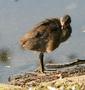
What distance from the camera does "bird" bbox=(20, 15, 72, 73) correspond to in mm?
8555

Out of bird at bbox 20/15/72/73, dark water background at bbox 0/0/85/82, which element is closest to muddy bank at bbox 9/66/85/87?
bird at bbox 20/15/72/73

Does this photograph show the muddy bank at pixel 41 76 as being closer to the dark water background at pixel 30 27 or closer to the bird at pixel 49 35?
the bird at pixel 49 35

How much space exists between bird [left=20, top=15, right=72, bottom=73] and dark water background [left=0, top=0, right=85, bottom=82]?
613 millimetres

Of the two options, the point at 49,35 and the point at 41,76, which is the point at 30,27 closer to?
the point at 49,35

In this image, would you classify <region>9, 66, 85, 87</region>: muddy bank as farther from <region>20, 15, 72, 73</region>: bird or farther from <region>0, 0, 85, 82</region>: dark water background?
<region>0, 0, 85, 82</region>: dark water background

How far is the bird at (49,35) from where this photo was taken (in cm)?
855

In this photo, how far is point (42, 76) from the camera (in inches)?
331

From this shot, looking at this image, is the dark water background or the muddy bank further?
the dark water background

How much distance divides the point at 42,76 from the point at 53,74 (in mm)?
147

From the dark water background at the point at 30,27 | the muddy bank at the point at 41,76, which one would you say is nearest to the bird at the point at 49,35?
the muddy bank at the point at 41,76

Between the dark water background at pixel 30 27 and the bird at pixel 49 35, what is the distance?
2.01 ft

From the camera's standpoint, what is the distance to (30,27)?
11.2 meters

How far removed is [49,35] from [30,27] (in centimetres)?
261

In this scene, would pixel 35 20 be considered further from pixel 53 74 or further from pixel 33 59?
pixel 53 74
